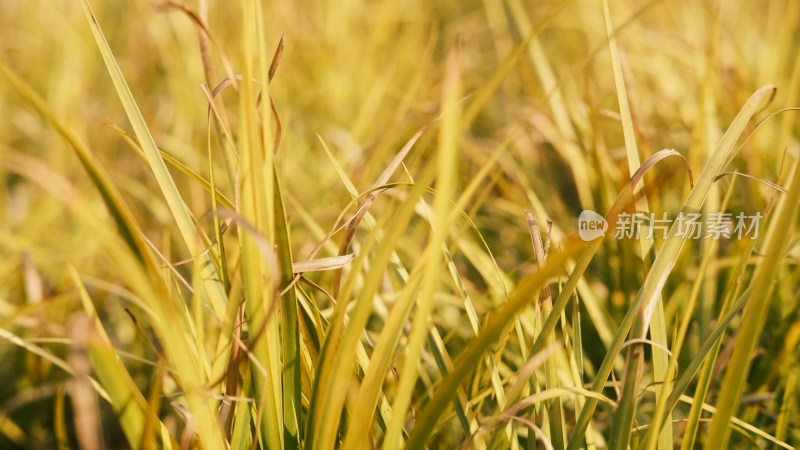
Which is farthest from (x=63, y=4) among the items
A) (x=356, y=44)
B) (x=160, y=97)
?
(x=356, y=44)

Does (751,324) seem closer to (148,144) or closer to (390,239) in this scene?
(390,239)

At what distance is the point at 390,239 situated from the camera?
406 millimetres

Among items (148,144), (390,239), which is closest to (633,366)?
(390,239)

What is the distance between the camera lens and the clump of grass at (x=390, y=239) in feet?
1.42

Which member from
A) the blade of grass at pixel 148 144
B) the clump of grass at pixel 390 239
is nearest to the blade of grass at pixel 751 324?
the clump of grass at pixel 390 239

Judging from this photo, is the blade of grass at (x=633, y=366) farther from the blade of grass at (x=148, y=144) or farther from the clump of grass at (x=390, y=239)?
the blade of grass at (x=148, y=144)

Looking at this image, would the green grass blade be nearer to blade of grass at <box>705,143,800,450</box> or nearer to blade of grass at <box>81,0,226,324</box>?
blade of grass at <box>705,143,800,450</box>

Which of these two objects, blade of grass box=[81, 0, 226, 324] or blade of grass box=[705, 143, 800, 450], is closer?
blade of grass box=[705, 143, 800, 450]

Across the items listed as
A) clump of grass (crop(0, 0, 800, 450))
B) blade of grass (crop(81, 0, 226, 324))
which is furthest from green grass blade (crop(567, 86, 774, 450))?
blade of grass (crop(81, 0, 226, 324))

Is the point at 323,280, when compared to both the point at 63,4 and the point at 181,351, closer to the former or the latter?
the point at 181,351

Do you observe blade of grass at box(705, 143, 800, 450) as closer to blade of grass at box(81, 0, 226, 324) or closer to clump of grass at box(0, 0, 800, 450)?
clump of grass at box(0, 0, 800, 450)

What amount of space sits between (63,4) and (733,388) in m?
2.41

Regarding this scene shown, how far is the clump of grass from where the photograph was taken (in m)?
0.43

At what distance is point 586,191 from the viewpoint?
117 centimetres
